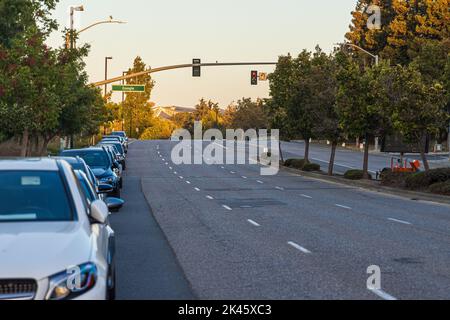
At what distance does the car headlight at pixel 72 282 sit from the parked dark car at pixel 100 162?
67.2ft

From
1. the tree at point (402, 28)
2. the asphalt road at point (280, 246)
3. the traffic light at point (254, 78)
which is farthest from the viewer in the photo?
the tree at point (402, 28)

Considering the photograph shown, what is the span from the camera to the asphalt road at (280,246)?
37.7ft

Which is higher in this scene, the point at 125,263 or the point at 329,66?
the point at 329,66

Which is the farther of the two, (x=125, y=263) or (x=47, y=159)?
(x=125, y=263)

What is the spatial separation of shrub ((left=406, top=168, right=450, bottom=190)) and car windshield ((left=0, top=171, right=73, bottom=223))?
1082 inches

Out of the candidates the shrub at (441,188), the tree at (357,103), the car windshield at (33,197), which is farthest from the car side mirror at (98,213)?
the tree at (357,103)

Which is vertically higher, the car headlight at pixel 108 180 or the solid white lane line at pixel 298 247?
the car headlight at pixel 108 180

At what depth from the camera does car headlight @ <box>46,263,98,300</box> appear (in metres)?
6.92

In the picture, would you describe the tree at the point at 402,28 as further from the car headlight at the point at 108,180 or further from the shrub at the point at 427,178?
the car headlight at the point at 108,180

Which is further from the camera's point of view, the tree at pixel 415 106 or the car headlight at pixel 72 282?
the tree at pixel 415 106
